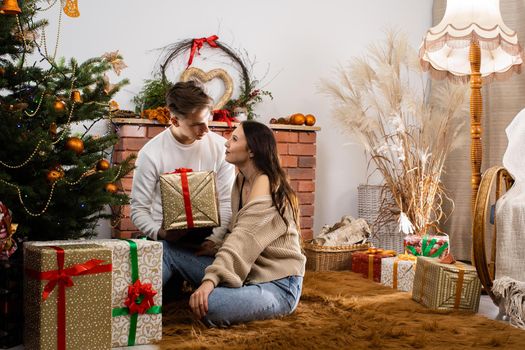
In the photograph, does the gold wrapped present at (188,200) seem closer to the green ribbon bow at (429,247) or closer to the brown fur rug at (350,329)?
the brown fur rug at (350,329)

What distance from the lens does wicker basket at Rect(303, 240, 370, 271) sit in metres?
3.70

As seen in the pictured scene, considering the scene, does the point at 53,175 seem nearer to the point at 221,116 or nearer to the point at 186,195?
the point at 186,195

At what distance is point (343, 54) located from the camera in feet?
14.8

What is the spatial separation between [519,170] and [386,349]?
1.03 meters

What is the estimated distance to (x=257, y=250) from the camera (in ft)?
7.54

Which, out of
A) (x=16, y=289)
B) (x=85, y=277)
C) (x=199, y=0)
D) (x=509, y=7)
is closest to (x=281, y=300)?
(x=85, y=277)

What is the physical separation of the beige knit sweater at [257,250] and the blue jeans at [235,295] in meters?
0.03

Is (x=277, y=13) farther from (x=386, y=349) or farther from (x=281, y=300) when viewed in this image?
(x=386, y=349)

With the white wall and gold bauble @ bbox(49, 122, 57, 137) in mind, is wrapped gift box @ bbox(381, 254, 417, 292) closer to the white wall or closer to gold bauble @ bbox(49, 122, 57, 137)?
the white wall

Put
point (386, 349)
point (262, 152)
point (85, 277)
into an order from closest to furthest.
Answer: point (85, 277), point (386, 349), point (262, 152)

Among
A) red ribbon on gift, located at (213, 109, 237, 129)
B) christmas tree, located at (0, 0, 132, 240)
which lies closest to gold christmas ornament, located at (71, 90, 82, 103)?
christmas tree, located at (0, 0, 132, 240)

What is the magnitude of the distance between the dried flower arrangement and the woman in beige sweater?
1.36 m

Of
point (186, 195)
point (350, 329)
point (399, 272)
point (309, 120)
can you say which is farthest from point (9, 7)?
point (309, 120)

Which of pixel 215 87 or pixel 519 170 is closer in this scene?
pixel 519 170
